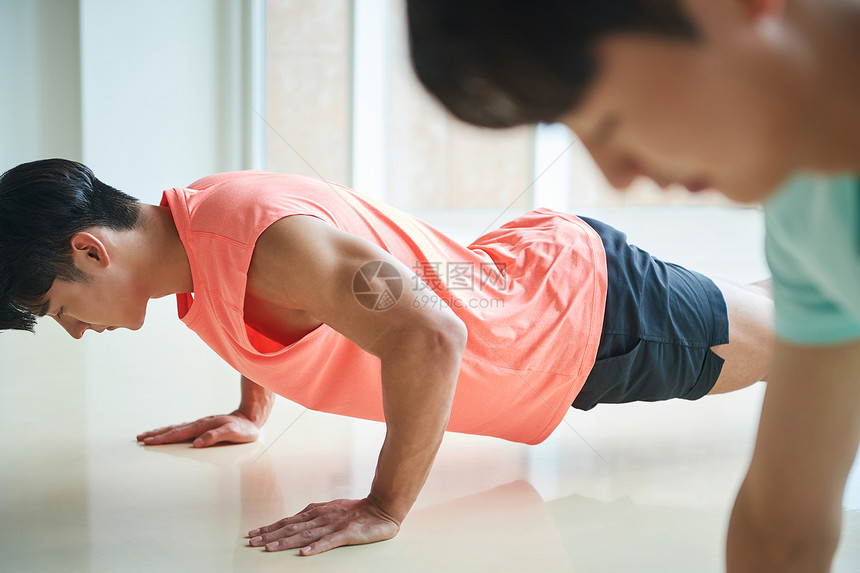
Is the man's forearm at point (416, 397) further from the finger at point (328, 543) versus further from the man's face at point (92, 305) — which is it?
the man's face at point (92, 305)

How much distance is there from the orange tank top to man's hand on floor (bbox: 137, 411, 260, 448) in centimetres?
24

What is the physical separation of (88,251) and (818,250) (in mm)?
827

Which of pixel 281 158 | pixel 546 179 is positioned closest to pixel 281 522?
pixel 546 179

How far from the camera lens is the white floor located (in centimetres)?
93

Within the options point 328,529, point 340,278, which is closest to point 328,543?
point 328,529

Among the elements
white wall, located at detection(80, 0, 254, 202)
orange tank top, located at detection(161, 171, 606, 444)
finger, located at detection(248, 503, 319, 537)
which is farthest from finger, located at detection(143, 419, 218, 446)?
white wall, located at detection(80, 0, 254, 202)

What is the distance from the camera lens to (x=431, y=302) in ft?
2.93

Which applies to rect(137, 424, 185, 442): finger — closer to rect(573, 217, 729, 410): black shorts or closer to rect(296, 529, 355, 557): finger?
rect(296, 529, 355, 557): finger

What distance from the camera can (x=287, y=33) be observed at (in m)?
3.97

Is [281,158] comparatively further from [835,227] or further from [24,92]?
[835,227]

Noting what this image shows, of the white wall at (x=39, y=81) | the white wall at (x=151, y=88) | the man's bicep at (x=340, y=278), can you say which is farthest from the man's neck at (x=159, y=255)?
the white wall at (x=39, y=81)

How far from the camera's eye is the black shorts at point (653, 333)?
115 centimetres

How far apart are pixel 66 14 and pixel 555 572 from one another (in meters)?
3.94

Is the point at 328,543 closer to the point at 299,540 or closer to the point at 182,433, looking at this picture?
the point at 299,540
